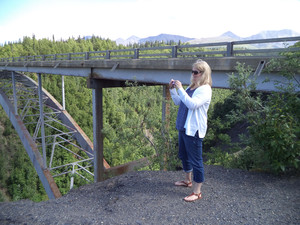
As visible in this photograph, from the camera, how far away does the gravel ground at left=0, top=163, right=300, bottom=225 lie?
103 inches

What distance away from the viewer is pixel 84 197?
3.55 meters

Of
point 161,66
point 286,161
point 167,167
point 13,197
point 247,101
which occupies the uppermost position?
point 161,66

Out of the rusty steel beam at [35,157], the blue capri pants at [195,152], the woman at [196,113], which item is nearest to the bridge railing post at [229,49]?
the woman at [196,113]

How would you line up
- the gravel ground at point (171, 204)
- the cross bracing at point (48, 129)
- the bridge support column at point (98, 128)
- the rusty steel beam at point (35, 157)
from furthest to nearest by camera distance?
the cross bracing at point (48, 129) → the rusty steel beam at point (35, 157) → the bridge support column at point (98, 128) → the gravel ground at point (171, 204)

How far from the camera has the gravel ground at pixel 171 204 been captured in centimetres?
262

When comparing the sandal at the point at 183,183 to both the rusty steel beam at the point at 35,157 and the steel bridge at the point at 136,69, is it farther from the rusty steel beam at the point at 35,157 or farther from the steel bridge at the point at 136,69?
the rusty steel beam at the point at 35,157

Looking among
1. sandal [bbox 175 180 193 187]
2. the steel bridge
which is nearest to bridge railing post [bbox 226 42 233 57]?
the steel bridge

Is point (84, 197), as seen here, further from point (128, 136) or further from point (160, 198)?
point (128, 136)

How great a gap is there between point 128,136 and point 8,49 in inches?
1437

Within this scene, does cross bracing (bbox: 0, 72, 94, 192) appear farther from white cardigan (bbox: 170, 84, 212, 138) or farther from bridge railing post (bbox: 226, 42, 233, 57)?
white cardigan (bbox: 170, 84, 212, 138)

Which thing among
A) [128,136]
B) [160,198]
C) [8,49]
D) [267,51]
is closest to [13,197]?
[128,136]

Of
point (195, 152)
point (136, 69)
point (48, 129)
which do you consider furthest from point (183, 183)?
point (48, 129)

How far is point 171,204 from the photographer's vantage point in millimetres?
2934

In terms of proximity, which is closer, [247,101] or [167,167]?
[247,101]
